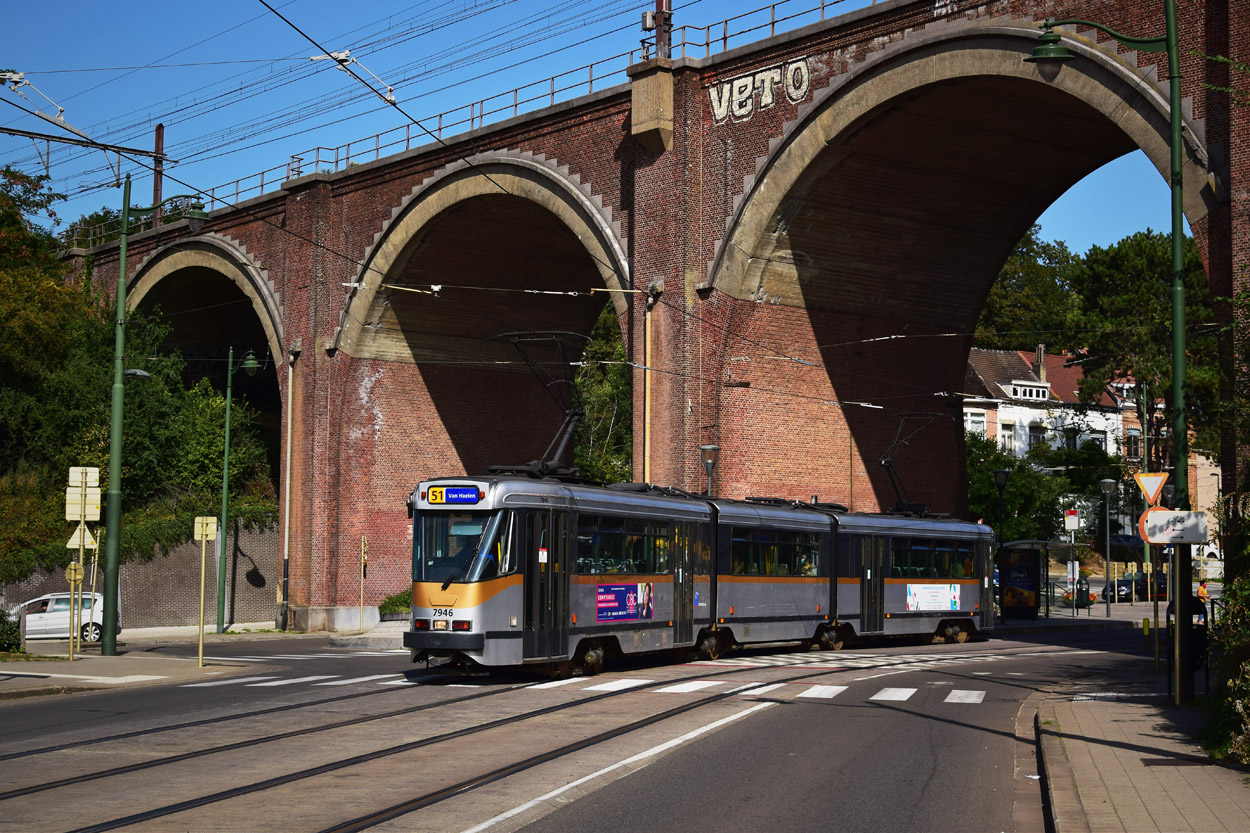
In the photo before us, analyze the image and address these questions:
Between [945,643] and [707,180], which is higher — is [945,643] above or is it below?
below

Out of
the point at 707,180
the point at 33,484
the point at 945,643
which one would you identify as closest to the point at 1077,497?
the point at 945,643

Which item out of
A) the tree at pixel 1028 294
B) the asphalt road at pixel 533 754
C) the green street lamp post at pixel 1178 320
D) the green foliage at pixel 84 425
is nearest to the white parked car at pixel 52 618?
the green foliage at pixel 84 425

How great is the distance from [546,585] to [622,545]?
2219mm

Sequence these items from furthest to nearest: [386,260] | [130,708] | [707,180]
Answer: [386,260] → [707,180] → [130,708]

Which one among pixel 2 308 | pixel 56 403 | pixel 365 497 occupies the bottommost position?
pixel 365 497

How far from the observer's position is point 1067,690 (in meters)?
18.5

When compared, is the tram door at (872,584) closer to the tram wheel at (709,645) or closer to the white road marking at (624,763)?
the tram wheel at (709,645)

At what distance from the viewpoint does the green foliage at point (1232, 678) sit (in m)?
10.6

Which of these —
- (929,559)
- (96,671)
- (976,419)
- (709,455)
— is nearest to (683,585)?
(709,455)

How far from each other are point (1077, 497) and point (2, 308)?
53.1 m

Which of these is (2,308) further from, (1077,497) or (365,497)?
(1077,497)

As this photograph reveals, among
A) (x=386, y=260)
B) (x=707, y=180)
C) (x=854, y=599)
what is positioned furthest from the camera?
(x=386, y=260)

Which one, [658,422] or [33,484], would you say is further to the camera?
[33,484]

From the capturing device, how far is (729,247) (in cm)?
3011
